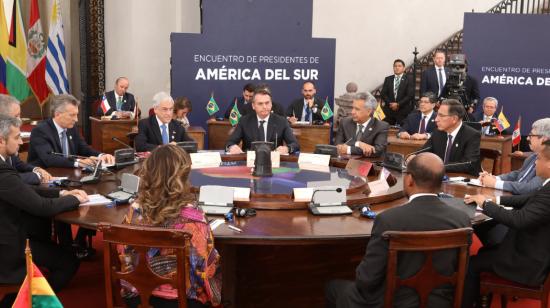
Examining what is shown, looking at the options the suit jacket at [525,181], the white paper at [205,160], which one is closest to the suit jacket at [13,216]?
the white paper at [205,160]

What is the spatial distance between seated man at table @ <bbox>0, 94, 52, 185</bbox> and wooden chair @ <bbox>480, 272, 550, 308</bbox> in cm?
278

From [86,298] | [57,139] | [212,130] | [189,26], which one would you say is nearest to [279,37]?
[212,130]

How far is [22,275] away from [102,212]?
0.51 m

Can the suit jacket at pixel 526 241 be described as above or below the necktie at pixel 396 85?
below

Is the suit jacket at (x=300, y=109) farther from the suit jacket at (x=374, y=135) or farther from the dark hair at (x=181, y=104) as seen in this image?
the suit jacket at (x=374, y=135)

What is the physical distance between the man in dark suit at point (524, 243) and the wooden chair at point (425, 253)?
0.65 metres

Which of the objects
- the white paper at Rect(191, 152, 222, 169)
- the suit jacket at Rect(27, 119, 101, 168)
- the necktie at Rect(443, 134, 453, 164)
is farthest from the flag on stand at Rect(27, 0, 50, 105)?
the necktie at Rect(443, 134, 453, 164)

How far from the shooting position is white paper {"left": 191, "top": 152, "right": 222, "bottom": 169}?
4629 mm

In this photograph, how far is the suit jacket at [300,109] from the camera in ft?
27.6

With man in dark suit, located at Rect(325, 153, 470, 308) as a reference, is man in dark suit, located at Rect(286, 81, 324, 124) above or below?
above

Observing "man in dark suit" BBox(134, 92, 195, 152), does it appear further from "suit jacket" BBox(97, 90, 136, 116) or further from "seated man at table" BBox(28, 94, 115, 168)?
"suit jacket" BBox(97, 90, 136, 116)

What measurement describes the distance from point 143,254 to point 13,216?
105 centimetres

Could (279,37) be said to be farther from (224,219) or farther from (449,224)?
(449,224)

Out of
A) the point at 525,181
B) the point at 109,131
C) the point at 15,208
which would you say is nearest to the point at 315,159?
the point at 525,181
